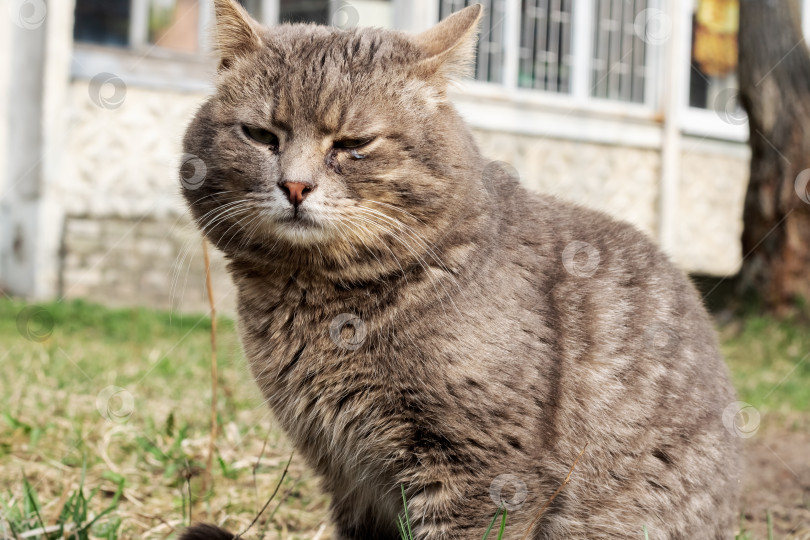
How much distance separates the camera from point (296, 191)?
6.51ft

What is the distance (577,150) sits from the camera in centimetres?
1009

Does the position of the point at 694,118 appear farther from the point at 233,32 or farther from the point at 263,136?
the point at 263,136

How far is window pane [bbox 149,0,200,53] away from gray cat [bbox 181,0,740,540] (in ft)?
23.7

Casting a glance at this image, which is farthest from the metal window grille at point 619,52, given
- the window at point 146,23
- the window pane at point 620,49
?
the window at point 146,23

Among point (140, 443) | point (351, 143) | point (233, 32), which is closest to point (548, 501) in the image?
point (351, 143)

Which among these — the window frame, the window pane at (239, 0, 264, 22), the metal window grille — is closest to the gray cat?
the window frame

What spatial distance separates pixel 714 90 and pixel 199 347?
8.39 meters

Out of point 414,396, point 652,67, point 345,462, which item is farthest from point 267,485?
point 652,67

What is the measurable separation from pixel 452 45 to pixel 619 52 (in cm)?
928

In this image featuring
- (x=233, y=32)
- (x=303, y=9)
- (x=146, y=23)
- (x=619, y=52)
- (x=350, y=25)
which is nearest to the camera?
(x=233, y=32)

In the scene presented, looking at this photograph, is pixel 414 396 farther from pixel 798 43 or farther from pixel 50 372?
pixel 798 43

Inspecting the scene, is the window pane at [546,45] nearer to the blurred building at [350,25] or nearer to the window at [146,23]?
the blurred building at [350,25]

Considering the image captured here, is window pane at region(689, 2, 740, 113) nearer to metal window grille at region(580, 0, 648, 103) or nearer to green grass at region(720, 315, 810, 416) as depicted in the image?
metal window grille at region(580, 0, 648, 103)

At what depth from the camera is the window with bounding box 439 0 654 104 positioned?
33.2 ft
